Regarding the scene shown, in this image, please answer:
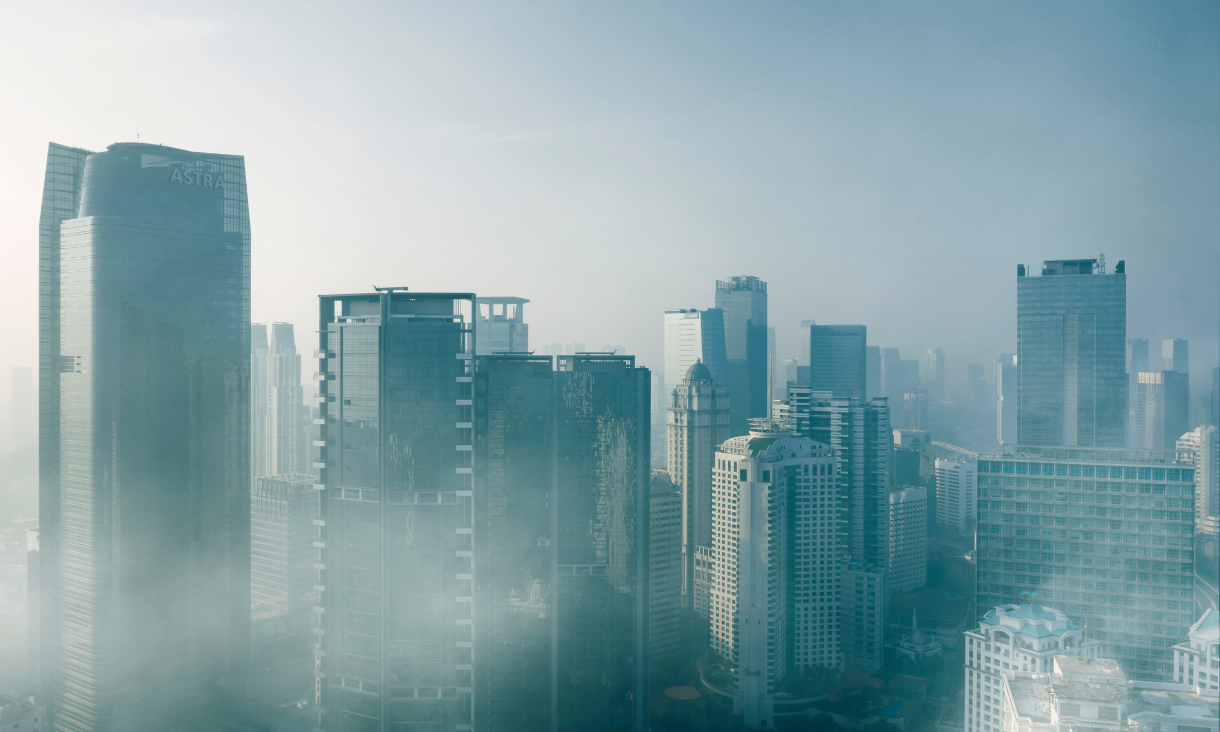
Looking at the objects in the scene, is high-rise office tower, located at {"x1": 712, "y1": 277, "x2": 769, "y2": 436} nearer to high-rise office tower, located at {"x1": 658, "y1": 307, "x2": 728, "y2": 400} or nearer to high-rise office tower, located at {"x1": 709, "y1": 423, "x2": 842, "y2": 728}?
high-rise office tower, located at {"x1": 658, "y1": 307, "x2": 728, "y2": 400}

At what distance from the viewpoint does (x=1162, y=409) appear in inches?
284

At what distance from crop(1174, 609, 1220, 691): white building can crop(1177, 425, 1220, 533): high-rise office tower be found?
47.6 inches

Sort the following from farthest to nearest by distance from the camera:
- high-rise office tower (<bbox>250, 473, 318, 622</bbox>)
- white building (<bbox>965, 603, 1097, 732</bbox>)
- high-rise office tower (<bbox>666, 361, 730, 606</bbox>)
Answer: high-rise office tower (<bbox>666, 361, 730, 606</bbox>), high-rise office tower (<bbox>250, 473, 318, 622</bbox>), white building (<bbox>965, 603, 1097, 732</bbox>)

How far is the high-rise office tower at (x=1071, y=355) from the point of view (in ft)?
→ 29.1

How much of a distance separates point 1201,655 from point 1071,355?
6032 millimetres

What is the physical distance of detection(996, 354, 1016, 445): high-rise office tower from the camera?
33.5 ft

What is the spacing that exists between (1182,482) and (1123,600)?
128 centimetres

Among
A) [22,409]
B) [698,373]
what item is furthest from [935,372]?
[22,409]

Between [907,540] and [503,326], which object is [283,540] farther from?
[907,540]

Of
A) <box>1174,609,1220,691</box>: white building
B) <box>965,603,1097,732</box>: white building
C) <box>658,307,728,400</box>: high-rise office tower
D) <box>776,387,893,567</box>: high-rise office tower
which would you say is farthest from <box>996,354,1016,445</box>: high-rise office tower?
<box>1174,609,1220,691</box>: white building

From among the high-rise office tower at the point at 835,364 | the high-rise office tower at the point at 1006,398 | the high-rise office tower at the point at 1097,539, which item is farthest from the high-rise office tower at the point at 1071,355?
the high-rise office tower at the point at 835,364

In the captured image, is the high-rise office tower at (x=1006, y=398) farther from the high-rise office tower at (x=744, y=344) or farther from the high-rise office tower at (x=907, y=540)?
the high-rise office tower at (x=744, y=344)

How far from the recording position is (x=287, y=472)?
12.0m

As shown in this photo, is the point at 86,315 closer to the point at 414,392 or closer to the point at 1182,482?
the point at 414,392
